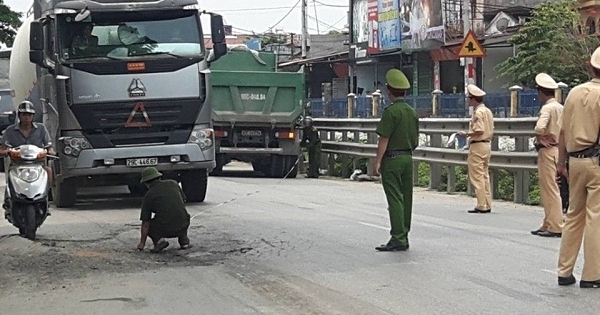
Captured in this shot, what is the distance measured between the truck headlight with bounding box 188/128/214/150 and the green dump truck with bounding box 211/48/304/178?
8.03 meters

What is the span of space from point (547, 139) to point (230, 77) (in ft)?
41.2

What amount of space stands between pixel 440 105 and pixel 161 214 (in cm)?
1855

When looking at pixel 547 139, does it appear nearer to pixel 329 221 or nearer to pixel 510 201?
pixel 329 221

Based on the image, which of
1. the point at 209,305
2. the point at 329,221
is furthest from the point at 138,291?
the point at 329,221

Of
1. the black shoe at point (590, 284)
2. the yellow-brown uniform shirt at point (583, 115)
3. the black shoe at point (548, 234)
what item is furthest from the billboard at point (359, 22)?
the black shoe at point (590, 284)

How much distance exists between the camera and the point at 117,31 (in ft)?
49.4

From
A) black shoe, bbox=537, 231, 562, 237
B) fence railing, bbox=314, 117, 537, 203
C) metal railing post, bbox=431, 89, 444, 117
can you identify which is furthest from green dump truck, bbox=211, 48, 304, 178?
black shoe, bbox=537, 231, 562, 237

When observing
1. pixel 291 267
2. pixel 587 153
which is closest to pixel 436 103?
pixel 291 267

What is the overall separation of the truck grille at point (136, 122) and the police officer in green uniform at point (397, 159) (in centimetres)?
516

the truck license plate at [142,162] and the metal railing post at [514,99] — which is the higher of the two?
the metal railing post at [514,99]

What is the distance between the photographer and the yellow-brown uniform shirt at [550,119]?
11.8 metres

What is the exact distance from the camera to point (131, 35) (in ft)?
49.5

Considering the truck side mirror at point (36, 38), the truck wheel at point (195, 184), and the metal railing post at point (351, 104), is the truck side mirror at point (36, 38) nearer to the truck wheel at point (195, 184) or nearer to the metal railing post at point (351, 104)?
the truck wheel at point (195, 184)

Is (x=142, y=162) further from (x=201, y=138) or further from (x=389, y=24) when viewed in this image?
(x=389, y=24)
